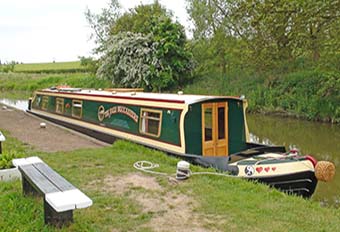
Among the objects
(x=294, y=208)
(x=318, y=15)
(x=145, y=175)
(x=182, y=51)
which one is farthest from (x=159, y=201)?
(x=182, y=51)

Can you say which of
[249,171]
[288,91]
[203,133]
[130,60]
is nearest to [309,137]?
[288,91]

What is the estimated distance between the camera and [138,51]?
19.3 metres

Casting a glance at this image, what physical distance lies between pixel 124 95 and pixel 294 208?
5126 mm

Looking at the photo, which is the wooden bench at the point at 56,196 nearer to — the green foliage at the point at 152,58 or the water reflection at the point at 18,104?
the green foliage at the point at 152,58

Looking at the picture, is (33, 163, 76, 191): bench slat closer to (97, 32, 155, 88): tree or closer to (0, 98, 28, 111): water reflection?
(97, 32, 155, 88): tree

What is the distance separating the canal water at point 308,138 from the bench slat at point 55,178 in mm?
3968

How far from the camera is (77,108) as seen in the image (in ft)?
33.6

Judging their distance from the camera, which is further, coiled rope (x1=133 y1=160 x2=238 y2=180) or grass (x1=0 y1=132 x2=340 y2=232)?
coiled rope (x1=133 y1=160 x2=238 y2=180)

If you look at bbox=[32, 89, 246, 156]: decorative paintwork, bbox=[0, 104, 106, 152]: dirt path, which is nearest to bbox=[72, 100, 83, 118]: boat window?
bbox=[32, 89, 246, 156]: decorative paintwork

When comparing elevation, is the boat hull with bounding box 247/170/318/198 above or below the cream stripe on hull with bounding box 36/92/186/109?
below

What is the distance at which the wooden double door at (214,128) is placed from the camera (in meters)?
6.75

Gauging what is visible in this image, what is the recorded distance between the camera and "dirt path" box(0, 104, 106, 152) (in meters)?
7.65

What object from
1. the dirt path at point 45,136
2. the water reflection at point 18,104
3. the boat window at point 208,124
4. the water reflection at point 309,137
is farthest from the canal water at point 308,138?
the water reflection at point 18,104

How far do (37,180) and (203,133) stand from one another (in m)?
3.46
